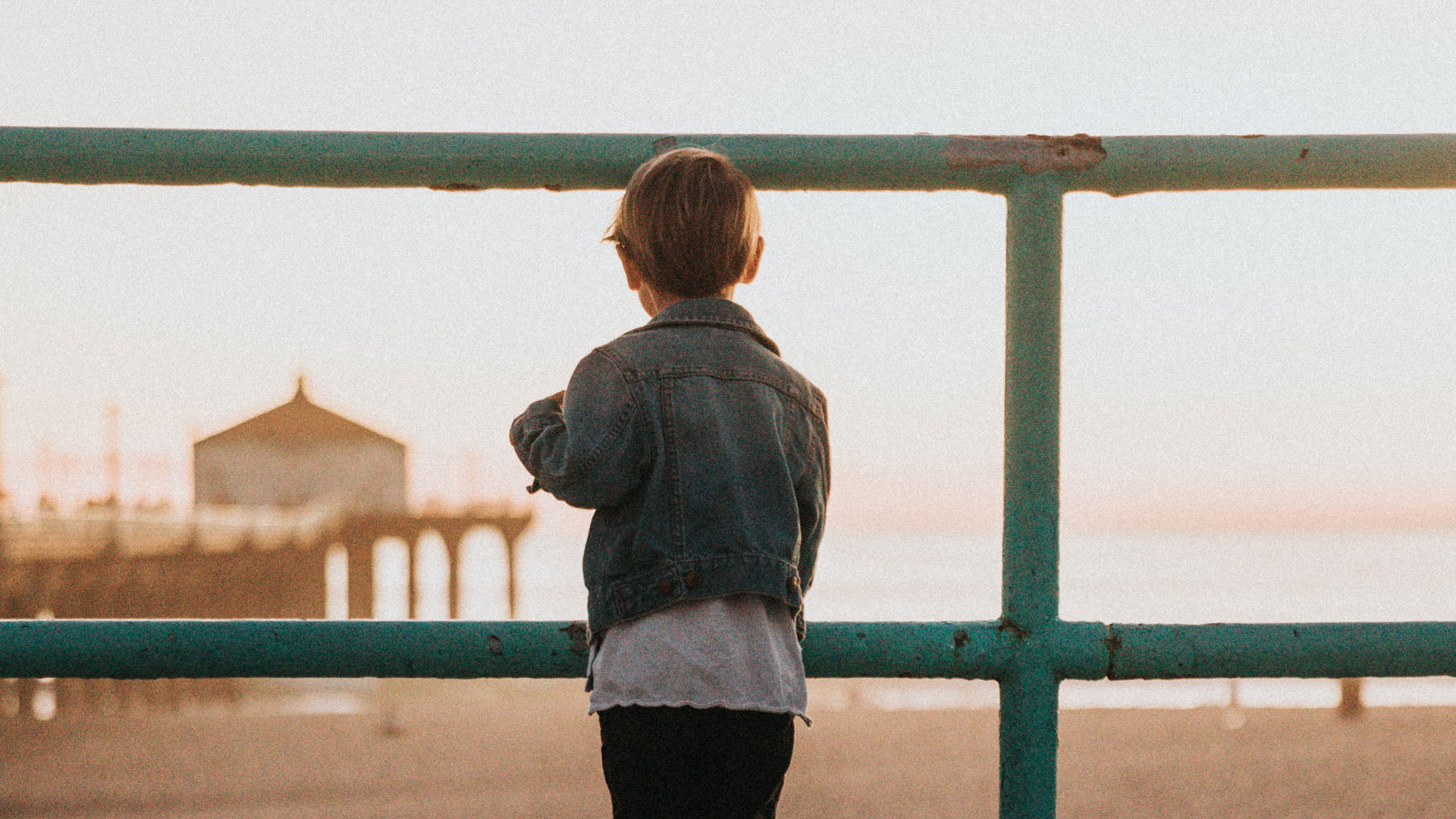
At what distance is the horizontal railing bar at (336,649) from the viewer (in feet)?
3.31

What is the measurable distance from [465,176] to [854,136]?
0.36 meters

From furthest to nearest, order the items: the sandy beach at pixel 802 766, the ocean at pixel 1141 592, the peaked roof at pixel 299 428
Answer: the peaked roof at pixel 299 428 → the ocean at pixel 1141 592 → the sandy beach at pixel 802 766

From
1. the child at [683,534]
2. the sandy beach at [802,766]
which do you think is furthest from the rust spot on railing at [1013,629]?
the sandy beach at [802,766]

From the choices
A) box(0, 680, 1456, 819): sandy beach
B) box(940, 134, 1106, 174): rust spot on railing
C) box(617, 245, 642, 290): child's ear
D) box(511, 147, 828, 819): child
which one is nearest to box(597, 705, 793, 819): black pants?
box(511, 147, 828, 819): child

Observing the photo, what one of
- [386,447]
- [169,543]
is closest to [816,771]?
[169,543]

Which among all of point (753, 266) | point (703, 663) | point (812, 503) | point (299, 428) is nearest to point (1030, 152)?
point (753, 266)

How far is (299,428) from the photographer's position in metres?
32.1

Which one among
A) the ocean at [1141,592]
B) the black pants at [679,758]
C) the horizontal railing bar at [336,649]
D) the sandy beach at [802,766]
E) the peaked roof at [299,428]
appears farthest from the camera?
the peaked roof at [299,428]

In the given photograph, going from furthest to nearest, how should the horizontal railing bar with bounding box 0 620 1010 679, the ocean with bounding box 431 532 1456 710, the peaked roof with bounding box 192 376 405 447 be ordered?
the peaked roof with bounding box 192 376 405 447 < the ocean with bounding box 431 532 1456 710 < the horizontal railing bar with bounding box 0 620 1010 679

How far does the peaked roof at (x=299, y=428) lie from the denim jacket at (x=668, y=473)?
33054 mm

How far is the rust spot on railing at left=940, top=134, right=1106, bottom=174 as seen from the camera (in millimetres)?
1042

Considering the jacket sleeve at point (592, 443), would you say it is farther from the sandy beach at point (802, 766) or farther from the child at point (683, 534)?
the sandy beach at point (802, 766)

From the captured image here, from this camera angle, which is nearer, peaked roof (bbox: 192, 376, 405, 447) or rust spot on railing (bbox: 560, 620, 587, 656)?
rust spot on railing (bbox: 560, 620, 587, 656)

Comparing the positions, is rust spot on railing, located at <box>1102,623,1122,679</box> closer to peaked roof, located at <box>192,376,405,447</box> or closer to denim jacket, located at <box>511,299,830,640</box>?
denim jacket, located at <box>511,299,830,640</box>
